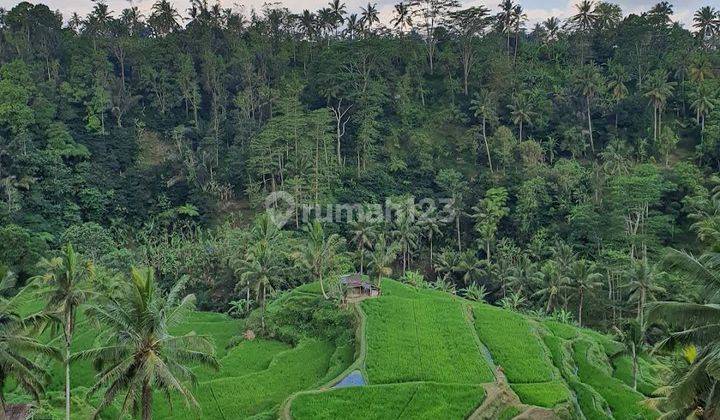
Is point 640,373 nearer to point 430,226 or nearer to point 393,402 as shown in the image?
point 393,402

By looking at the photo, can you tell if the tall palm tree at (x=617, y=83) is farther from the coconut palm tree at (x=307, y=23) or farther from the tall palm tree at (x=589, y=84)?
the coconut palm tree at (x=307, y=23)

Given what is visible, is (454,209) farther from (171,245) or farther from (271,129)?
(171,245)

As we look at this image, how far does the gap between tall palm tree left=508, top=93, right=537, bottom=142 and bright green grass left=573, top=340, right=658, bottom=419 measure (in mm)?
37339

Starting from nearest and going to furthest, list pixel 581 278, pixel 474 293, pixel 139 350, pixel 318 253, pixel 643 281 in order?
pixel 139 350, pixel 318 253, pixel 643 281, pixel 581 278, pixel 474 293

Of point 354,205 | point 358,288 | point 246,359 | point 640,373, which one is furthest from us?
point 354,205

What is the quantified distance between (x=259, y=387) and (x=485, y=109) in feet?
157

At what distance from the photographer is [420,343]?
3152 cm

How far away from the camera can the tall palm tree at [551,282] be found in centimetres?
4666

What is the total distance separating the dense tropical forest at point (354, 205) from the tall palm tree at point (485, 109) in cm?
49

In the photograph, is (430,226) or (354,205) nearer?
(430,226)

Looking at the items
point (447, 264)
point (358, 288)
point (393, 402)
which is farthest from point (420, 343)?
point (447, 264)

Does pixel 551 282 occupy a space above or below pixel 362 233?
below

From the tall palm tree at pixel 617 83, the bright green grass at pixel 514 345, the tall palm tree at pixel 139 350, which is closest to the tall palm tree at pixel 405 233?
the bright green grass at pixel 514 345

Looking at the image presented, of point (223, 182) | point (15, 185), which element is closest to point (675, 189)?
point (223, 182)
